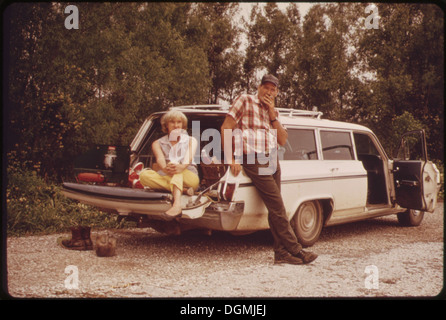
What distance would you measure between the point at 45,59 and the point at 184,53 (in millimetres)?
2808

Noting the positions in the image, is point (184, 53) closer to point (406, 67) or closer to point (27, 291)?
point (406, 67)

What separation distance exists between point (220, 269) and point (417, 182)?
3258 millimetres

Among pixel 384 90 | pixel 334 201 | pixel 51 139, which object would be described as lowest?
pixel 334 201

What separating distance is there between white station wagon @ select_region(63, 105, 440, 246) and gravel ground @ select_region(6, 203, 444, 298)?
→ 0.38m

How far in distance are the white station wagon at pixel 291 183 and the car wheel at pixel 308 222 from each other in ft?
0.04

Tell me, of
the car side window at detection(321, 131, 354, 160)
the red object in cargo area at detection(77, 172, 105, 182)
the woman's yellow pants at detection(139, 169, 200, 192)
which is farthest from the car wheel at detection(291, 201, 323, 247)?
the red object in cargo area at detection(77, 172, 105, 182)

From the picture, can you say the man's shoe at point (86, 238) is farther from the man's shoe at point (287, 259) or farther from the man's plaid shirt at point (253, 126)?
the man's shoe at point (287, 259)

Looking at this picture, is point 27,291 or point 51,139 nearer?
point 27,291

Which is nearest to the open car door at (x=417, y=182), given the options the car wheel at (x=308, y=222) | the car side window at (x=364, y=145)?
the car side window at (x=364, y=145)

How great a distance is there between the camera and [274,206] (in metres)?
4.21

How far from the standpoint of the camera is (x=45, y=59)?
594 centimetres

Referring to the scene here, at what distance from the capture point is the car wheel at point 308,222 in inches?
192
